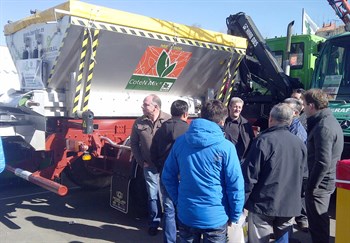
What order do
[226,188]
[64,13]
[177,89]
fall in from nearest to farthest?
[226,188] → [64,13] → [177,89]

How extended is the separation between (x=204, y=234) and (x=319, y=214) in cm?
177

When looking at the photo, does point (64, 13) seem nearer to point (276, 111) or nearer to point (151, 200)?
point (151, 200)

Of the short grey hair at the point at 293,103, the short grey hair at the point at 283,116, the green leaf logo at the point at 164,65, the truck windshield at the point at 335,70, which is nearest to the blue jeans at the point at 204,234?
the short grey hair at the point at 283,116

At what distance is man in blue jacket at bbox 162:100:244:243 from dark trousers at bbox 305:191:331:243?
1.56 m

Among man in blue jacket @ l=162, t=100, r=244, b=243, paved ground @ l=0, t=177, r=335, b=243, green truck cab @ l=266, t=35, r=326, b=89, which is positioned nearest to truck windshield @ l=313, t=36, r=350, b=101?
green truck cab @ l=266, t=35, r=326, b=89

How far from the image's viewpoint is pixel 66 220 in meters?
5.32

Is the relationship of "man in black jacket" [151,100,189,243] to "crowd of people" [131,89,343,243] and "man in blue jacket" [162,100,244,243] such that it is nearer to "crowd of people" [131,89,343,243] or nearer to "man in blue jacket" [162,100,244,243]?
"crowd of people" [131,89,343,243]

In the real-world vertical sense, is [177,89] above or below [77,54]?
below

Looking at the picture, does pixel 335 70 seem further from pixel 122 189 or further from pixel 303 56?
pixel 122 189

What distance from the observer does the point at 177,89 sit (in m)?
6.66

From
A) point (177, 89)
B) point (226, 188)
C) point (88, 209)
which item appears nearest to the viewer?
point (226, 188)

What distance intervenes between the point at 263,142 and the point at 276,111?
359 millimetres

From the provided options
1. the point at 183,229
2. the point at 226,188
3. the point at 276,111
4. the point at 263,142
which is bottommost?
the point at 183,229

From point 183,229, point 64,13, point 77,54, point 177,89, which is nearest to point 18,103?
point 77,54
